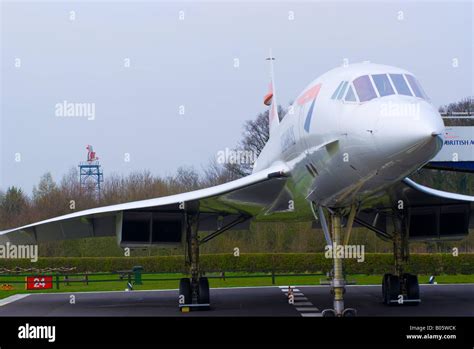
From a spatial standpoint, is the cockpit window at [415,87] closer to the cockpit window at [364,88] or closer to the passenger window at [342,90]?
the cockpit window at [364,88]

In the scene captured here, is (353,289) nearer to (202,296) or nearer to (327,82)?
(202,296)

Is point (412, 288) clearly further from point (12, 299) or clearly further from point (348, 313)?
point (12, 299)

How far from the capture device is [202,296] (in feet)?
58.4

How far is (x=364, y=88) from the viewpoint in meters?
12.3

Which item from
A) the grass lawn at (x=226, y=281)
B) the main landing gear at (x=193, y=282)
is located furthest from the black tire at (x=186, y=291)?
the grass lawn at (x=226, y=281)

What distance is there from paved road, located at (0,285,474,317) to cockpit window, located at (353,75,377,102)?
502 centimetres

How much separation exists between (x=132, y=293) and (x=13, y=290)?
5344mm

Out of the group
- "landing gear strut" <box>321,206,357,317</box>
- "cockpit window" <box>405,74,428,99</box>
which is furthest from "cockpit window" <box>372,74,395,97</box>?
"landing gear strut" <box>321,206,357,317</box>

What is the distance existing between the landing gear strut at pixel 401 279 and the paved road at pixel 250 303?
1.14 ft

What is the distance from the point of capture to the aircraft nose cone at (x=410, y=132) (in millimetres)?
10688

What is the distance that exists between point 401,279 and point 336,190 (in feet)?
18.4

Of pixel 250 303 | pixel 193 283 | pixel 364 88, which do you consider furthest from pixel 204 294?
pixel 364 88
